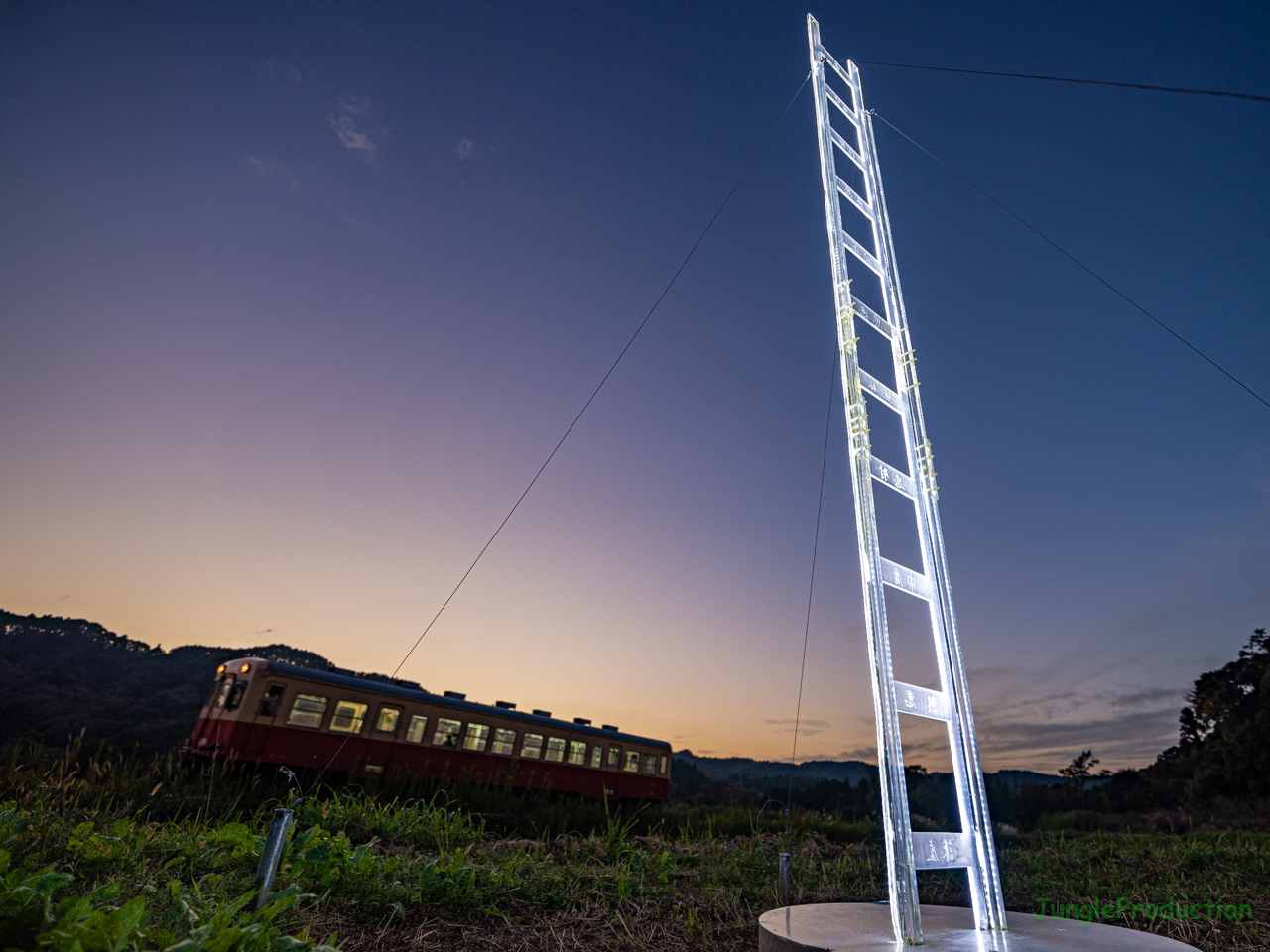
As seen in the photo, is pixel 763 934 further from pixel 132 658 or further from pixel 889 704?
pixel 132 658

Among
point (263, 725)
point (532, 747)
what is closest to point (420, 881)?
point (263, 725)

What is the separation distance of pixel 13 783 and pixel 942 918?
6.41 metres

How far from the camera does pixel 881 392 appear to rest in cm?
428

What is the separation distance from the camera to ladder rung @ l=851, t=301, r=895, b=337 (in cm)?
436

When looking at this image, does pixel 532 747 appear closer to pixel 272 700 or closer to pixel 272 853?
pixel 272 700

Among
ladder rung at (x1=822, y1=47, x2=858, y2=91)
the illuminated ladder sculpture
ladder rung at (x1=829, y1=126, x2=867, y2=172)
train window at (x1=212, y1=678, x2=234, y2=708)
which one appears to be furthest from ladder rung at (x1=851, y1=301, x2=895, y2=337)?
train window at (x1=212, y1=678, x2=234, y2=708)

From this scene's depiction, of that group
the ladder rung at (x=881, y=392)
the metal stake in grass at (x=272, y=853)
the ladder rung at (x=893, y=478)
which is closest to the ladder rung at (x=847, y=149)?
the ladder rung at (x=881, y=392)

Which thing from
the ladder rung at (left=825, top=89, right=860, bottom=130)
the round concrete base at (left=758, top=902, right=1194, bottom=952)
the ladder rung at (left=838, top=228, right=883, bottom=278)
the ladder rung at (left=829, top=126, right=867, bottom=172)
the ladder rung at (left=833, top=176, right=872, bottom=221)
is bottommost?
the round concrete base at (left=758, top=902, right=1194, bottom=952)

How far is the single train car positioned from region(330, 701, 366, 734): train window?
19mm

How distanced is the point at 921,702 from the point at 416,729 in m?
11.7

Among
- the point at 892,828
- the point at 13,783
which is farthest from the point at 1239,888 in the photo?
the point at 13,783

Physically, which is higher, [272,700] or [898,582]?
[898,582]

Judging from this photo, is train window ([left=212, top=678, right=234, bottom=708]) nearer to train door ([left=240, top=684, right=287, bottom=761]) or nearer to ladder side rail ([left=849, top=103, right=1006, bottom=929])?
train door ([left=240, top=684, right=287, bottom=761])

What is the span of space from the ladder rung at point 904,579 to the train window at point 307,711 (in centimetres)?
1169
